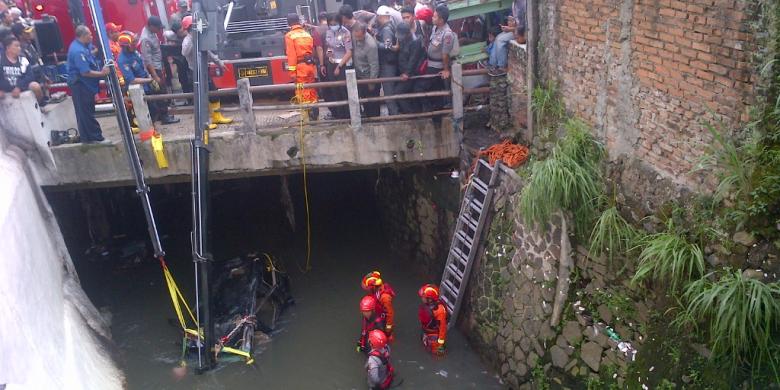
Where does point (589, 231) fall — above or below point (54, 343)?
above

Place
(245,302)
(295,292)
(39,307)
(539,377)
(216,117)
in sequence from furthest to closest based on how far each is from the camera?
1. (295,292)
2. (216,117)
3. (245,302)
4. (539,377)
5. (39,307)

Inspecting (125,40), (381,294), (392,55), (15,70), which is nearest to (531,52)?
(392,55)

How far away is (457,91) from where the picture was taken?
9461 mm

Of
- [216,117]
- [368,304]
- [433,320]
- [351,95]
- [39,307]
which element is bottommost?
[433,320]

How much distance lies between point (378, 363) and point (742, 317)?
4.66 metres

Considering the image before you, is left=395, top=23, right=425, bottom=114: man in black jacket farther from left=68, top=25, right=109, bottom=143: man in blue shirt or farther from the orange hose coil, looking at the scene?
left=68, top=25, right=109, bottom=143: man in blue shirt

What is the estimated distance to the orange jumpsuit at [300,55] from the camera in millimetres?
9734

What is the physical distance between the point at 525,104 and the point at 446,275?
2.77 metres

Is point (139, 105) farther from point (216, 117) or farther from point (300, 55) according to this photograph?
point (300, 55)

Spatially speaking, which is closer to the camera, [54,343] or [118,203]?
[54,343]

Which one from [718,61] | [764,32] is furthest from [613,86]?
[764,32]

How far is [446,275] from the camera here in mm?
9695

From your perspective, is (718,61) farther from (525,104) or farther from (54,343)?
(54,343)

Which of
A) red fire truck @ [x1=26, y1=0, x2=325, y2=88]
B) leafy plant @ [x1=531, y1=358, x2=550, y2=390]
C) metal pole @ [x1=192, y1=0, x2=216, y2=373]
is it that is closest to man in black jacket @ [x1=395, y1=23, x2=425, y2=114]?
red fire truck @ [x1=26, y1=0, x2=325, y2=88]
